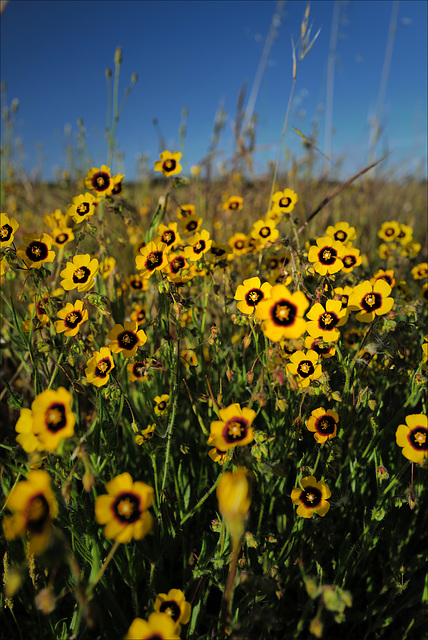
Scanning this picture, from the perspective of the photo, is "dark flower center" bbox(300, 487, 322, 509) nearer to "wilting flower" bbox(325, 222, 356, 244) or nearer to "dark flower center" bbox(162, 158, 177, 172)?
"wilting flower" bbox(325, 222, 356, 244)

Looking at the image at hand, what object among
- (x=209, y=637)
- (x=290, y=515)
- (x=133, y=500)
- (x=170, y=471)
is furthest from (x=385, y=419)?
(x=133, y=500)

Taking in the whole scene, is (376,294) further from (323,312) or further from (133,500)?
(133,500)

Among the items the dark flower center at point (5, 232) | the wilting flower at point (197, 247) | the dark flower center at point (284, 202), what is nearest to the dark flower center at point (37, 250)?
the dark flower center at point (5, 232)

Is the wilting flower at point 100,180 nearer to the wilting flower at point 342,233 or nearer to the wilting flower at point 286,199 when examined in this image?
the wilting flower at point 286,199

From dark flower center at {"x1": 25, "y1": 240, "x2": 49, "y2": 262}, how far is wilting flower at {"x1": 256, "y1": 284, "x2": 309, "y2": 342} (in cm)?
120

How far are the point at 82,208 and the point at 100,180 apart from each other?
352 millimetres

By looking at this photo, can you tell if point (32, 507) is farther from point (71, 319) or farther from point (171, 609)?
point (71, 319)

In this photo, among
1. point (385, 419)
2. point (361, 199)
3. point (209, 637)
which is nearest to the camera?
point (209, 637)

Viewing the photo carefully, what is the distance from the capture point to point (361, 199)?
6.86 meters

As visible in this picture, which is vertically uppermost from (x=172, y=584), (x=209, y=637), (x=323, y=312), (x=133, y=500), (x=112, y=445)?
(x=323, y=312)

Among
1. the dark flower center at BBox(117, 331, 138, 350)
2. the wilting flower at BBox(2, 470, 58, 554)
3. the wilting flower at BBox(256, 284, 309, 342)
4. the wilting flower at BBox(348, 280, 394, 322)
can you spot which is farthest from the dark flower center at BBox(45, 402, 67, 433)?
the wilting flower at BBox(348, 280, 394, 322)

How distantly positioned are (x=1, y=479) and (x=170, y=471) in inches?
30.7

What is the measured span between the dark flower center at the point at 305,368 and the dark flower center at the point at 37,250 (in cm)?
138

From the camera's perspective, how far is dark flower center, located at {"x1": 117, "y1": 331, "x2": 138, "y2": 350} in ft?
5.76
